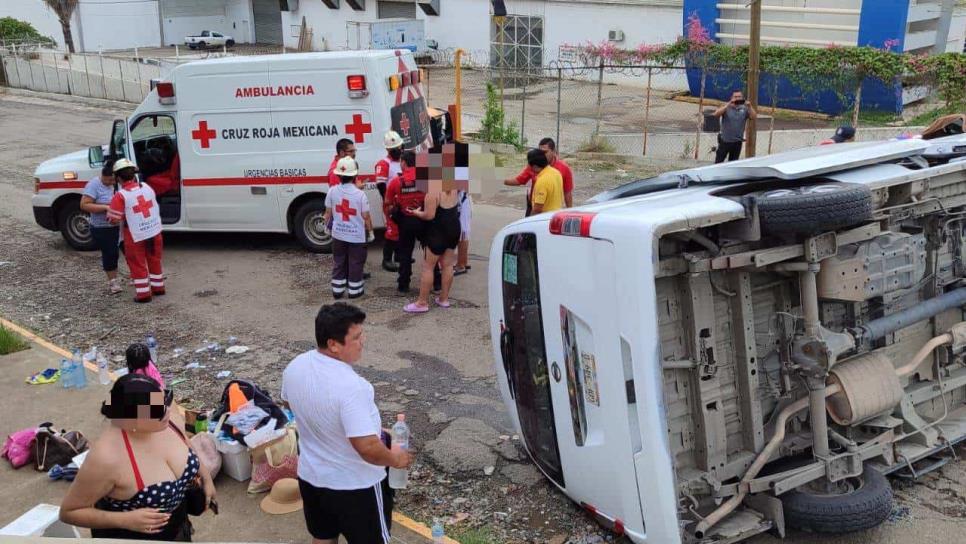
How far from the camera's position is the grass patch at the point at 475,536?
16.6ft

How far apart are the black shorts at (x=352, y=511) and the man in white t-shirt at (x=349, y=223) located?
5213mm

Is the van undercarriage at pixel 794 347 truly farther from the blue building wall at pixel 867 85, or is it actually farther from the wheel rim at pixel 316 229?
the blue building wall at pixel 867 85

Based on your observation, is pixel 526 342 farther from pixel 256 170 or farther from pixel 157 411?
pixel 256 170

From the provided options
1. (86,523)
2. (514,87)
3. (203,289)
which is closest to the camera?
(86,523)

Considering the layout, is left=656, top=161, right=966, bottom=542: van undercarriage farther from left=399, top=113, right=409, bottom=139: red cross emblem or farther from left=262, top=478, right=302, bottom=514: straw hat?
left=399, top=113, right=409, bottom=139: red cross emblem

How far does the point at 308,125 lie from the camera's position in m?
10.6

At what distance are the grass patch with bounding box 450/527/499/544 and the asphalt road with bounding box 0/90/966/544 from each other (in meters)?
0.04

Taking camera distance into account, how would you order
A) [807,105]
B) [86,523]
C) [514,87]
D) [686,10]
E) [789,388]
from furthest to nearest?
1. [514,87]
2. [686,10]
3. [807,105]
4. [789,388]
5. [86,523]

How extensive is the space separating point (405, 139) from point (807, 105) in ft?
49.7

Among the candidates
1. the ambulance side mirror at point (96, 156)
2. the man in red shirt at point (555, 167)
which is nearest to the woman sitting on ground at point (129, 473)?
the man in red shirt at point (555, 167)

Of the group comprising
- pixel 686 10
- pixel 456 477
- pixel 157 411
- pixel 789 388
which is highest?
pixel 686 10

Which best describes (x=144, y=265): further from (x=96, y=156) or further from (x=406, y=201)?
(x=406, y=201)

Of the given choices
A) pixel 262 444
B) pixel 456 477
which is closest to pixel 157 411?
pixel 262 444

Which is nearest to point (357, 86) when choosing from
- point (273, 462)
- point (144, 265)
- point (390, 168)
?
point (390, 168)
